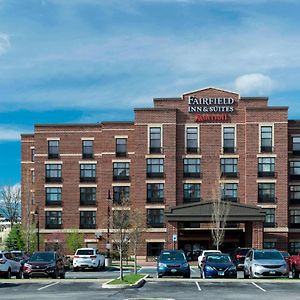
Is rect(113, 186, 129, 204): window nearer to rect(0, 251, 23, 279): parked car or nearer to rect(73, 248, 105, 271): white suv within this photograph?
rect(73, 248, 105, 271): white suv

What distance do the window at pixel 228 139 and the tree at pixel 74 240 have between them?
18.9m

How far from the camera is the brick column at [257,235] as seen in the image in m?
80.6

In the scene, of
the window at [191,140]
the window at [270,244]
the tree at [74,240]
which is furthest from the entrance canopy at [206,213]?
the tree at [74,240]

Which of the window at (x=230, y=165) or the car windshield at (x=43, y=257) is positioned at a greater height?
the window at (x=230, y=165)

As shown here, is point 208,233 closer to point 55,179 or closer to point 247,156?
point 247,156

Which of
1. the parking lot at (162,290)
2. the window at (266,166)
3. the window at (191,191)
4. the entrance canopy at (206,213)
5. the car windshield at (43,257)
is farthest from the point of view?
the window at (191,191)

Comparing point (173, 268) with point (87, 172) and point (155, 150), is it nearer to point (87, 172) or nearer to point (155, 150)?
point (155, 150)

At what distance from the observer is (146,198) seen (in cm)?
8688

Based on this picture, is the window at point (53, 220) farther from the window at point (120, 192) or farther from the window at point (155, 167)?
the window at point (155, 167)

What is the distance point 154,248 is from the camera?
3391 inches

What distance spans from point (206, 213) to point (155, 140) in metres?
10.3

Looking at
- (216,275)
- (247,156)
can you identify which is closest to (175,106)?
(247,156)

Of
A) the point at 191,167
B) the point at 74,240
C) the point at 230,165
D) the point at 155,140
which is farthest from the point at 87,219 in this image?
the point at 230,165

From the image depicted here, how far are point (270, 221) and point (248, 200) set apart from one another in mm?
3314
